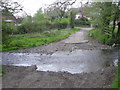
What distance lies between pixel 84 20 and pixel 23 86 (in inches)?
1382

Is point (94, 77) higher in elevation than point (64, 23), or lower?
lower

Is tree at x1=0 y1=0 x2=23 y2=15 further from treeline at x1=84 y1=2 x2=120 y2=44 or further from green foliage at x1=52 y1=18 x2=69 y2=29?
green foliage at x1=52 y1=18 x2=69 y2=29

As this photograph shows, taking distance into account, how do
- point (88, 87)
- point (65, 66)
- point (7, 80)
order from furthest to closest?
point (65, 66)
point (7, 80)
point (88, 87)

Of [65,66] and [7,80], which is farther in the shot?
[65,66]

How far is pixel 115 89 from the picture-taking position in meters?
3.23

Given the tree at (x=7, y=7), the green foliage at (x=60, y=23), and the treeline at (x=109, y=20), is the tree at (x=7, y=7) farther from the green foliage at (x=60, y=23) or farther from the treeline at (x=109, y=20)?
the green foliage at (x=60, y=23)

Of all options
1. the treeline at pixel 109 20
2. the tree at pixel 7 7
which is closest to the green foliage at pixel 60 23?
the treeline at pixel 109 20

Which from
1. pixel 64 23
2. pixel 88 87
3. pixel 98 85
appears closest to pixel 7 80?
pixel 88 87

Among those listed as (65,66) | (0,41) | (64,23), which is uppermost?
(64,23)

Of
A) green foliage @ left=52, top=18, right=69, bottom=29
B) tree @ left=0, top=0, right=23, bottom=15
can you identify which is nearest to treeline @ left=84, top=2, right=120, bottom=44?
tree @ left=0, top=0, right=23, bottom=15

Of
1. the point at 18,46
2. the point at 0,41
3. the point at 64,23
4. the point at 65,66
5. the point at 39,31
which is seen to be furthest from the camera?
the point at 64,23

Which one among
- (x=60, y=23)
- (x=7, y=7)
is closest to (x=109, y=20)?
(x=7, y=7)

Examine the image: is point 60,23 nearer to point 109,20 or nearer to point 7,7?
point 109,20

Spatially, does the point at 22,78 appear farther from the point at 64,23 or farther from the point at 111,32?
the point at 64,23
